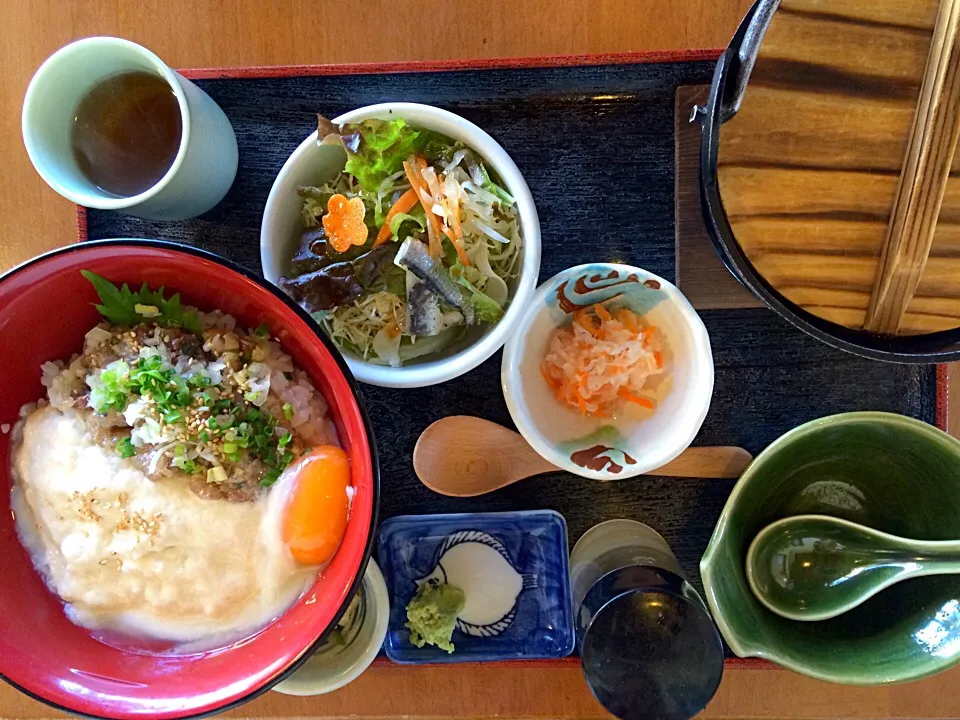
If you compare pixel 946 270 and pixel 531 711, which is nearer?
pixel 946 270

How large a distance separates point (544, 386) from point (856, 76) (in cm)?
72

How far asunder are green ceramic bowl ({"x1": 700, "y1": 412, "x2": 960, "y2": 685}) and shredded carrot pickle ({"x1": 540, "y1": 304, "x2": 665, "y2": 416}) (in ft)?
0.86

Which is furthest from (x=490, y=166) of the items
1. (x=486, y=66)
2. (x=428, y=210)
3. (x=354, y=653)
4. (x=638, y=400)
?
(x=354, y=653)

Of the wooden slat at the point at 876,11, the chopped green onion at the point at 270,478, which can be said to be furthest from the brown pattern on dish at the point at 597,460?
the wooden slat at the point at 876,11

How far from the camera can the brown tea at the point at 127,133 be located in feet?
4.08

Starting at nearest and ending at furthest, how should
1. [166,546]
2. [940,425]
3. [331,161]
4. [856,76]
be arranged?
[856,76], [166,546], [331,161], [940,425]

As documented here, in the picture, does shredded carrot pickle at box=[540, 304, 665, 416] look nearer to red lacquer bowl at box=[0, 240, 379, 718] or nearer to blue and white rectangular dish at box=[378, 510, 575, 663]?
blue and white rectangular dish at box=[378, 510, 575, 663]

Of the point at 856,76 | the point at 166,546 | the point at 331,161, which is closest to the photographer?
the point at 856,76

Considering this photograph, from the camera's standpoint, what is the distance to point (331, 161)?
4.12 ft

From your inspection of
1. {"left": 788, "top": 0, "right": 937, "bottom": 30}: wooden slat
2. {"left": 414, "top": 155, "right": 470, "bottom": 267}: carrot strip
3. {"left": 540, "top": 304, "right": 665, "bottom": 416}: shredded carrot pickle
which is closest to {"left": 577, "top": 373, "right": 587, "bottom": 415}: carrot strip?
{"left": 540, "top": 304, "right": 665, "bottom": 416}: shredded carrot pickle

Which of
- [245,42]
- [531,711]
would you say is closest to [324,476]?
[531,711]

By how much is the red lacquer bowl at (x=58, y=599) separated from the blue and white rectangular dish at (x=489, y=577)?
9.7 inches

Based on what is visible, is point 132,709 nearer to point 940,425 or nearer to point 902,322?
point 902,322

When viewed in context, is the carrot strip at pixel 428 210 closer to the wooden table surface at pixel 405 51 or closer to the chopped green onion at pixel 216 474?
the wooden table surface at pixel 405 51
